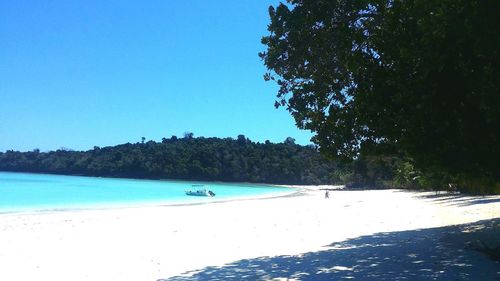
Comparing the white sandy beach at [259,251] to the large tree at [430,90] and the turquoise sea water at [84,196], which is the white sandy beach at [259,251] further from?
the turquoise sea water at [84,196]

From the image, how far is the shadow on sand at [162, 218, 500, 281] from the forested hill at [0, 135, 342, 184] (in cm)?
10551

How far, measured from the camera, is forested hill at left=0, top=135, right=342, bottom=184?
403 ft

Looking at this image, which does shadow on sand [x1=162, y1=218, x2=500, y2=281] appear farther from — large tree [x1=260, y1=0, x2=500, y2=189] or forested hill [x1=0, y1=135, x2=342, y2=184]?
forested hill [x1=0, y1=135, x2=342, y2=184]

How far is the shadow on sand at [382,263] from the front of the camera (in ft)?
28.1

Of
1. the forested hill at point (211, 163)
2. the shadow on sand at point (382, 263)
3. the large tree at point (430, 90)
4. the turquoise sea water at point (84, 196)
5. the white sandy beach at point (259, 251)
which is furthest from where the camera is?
the forested hill at point (211, 163)

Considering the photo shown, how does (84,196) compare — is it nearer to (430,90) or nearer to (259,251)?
(259,251)

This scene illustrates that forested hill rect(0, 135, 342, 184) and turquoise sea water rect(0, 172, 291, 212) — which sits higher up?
forested hill rect(0, 135, 342, 184)

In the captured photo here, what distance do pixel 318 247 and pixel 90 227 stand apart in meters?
12.6

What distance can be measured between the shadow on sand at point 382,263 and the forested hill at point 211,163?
106 meters

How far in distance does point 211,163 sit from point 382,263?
116815 mm

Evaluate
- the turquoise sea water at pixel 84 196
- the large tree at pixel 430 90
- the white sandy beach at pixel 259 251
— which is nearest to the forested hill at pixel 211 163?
the turquoise sea water at pixel 84 196

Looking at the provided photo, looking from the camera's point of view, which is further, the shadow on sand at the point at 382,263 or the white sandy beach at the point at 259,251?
the white sandy beach at the point at 259,251

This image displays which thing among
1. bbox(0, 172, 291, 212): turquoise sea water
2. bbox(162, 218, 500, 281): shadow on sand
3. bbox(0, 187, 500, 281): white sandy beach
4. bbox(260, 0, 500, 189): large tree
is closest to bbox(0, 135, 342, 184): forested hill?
bbox(0, 172, 291, 212): turquoise sea water

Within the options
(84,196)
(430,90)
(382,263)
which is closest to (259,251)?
(382,263)
